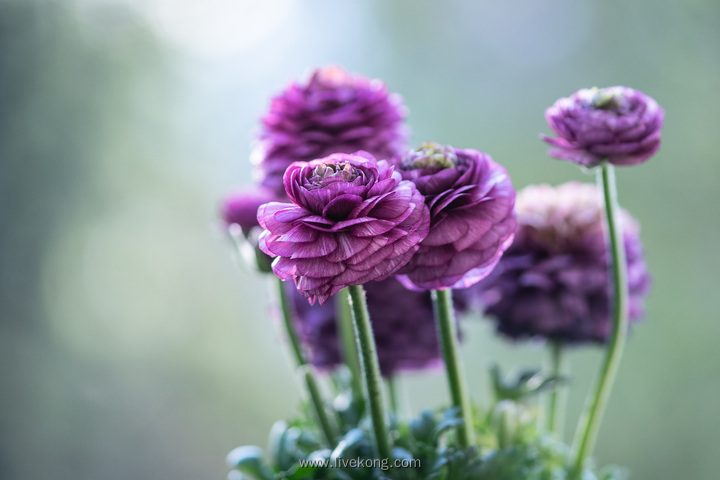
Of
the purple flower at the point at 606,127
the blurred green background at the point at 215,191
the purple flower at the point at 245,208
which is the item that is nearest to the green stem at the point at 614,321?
the purple flower at the point at 606,127

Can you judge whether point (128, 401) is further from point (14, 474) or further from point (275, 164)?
point (275, 164)

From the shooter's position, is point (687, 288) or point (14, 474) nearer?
point (14, 474)

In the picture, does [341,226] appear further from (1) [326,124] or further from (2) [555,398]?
(2) [555,398]

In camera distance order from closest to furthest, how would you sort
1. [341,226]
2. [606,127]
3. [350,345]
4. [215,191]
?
1. [341,226]
2. [606,127]
3. [350,345]
4. [215,191]

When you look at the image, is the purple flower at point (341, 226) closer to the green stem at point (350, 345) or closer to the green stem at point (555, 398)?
the green stem at point (350, 345)

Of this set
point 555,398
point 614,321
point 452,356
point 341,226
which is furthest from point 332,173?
point 555,398

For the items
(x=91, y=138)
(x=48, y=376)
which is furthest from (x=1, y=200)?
(x=48, y=376)
